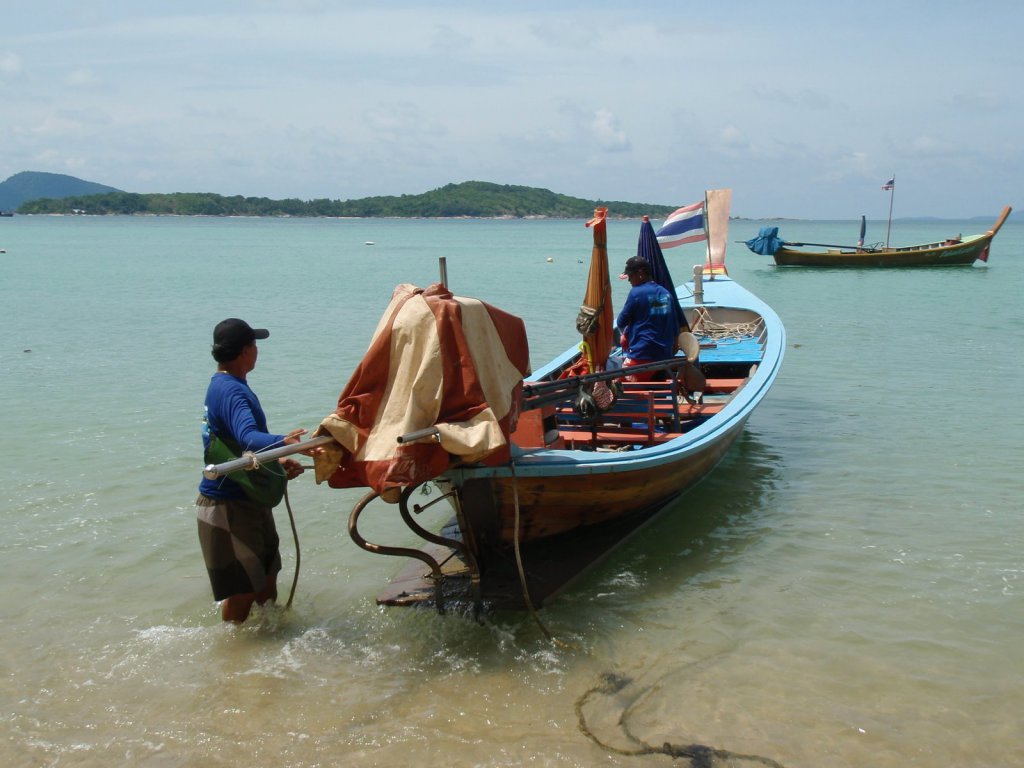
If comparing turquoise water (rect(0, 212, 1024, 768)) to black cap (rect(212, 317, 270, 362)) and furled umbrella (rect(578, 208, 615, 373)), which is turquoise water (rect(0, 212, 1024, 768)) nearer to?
furled umbrella (rect(578, 208, 615, 373))

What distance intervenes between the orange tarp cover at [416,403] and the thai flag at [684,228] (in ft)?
24.2

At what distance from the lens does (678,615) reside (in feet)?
18.9

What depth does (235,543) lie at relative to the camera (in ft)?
15.9

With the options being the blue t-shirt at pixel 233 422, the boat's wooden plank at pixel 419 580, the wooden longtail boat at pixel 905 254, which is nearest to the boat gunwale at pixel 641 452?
the boat's wooden plank at pixel 419 580

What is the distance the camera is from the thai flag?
466 inches

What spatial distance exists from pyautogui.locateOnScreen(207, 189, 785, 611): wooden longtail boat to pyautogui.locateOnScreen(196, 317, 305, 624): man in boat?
0.90 ft

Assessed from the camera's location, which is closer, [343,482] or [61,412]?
[343,482]

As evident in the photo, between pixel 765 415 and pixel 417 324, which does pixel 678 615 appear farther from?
pixel 765 415

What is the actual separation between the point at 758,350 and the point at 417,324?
6818 mm

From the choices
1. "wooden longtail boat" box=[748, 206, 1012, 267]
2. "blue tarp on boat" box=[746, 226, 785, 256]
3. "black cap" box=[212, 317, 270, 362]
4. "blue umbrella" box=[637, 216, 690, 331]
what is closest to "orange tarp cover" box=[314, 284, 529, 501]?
"black cap" box=[212, 317, 270, 362]

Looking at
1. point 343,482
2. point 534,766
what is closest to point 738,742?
point 534,766

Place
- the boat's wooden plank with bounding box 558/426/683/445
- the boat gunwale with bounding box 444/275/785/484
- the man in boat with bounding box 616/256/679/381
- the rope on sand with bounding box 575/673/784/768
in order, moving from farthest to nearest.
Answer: the man in boat with bounding box 616/256/679/381, the boat's wooden plank with bounding box 558/426/683/445, the boat gunwale with bounding box 444/275/785/484, the rope on sand with bounding box 575/673/784/768

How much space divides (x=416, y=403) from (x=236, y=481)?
1.03 metres

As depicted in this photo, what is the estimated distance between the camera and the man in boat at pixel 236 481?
14.9 ft
